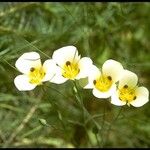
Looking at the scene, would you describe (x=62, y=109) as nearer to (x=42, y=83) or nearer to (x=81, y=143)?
(x=81, y=143)

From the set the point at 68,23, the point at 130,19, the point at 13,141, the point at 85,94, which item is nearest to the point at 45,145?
the point at 13,141

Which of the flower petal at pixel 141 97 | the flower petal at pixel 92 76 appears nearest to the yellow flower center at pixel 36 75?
the flower petal at pixel 92 76

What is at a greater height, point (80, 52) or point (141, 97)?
point (141, 97)

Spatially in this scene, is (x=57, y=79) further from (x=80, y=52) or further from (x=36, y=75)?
(x=80, y=52)

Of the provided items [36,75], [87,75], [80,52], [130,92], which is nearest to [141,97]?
[130,92]

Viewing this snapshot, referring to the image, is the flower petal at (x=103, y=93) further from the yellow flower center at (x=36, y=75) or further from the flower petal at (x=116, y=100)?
the yellow flower center at (x=36, y=75)
